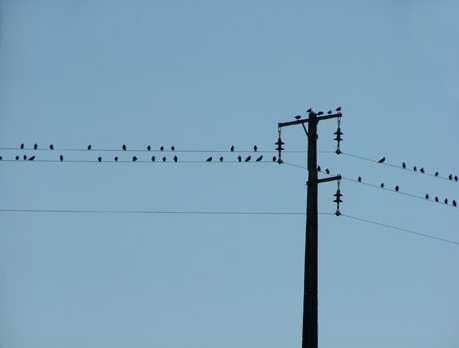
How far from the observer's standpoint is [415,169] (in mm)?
57656

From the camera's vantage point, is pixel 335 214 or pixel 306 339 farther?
pixel 335 214

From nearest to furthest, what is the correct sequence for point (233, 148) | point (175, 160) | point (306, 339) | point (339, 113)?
1. point (306, 339)
2. point (339, 113)
3. point (233, 148)
4. point (175, 160)

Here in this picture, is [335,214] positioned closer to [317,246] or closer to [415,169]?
[317,246]

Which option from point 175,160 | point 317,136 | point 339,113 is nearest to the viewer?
point 317,136

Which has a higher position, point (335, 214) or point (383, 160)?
point (383, 160)

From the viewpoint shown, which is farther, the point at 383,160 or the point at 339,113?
the point at 383,160

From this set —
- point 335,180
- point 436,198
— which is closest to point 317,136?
point 335,180

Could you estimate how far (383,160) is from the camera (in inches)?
2375

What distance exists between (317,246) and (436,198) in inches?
1070

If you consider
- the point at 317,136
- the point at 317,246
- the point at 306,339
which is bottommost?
the point at 306,339

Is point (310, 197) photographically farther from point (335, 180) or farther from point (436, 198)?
point (436, 198)

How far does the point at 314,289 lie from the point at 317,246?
1.40 metres

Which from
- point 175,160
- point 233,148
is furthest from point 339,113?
point 175,160

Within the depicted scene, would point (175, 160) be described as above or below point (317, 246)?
above
